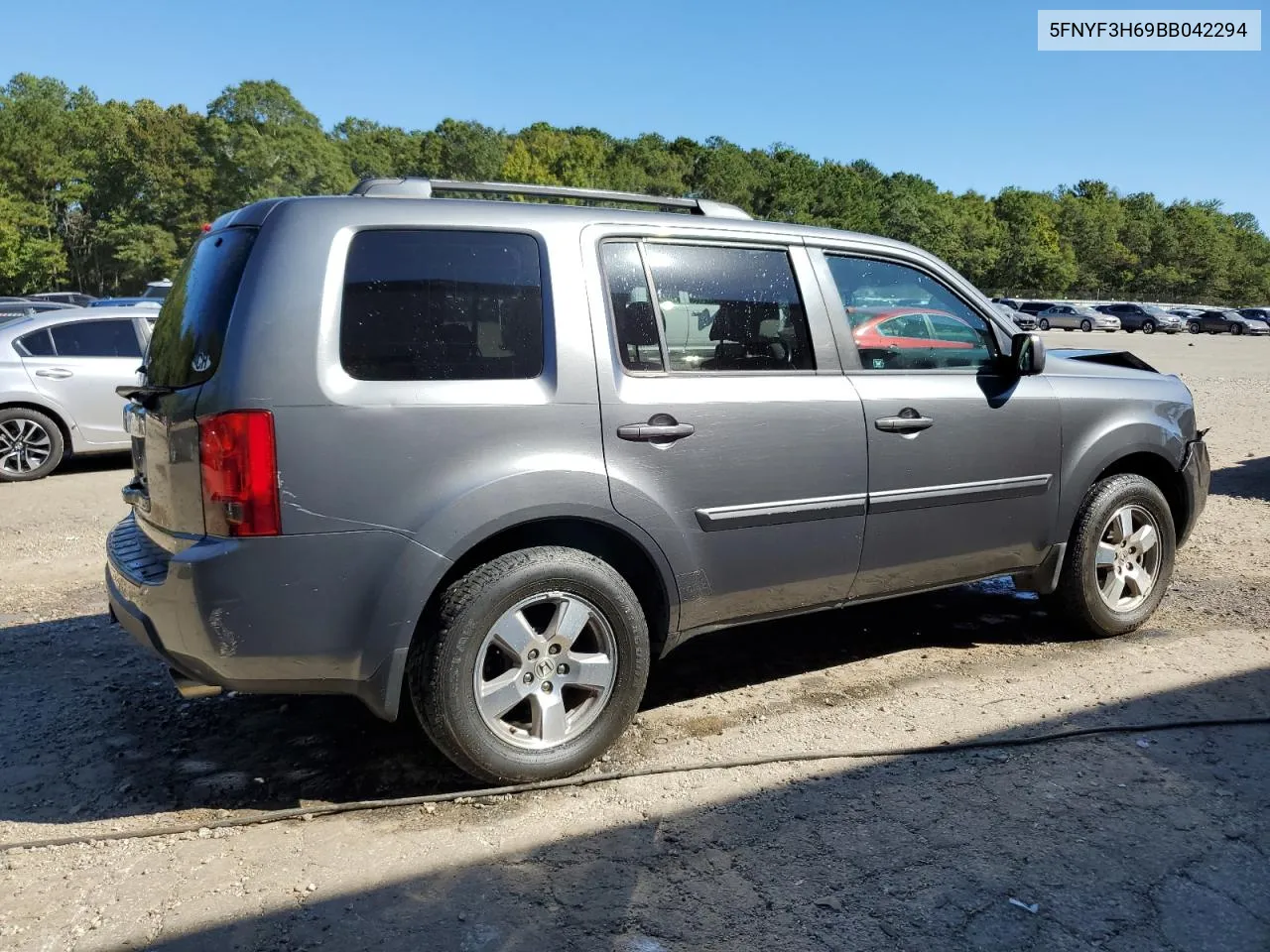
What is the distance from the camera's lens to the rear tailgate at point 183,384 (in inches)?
119

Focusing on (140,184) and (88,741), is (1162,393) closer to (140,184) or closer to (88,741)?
(88,741)

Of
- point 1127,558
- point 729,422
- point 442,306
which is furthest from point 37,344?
point 1127,558

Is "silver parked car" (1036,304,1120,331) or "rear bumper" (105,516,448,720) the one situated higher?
"silver parked car" (1036,304,1120,331)

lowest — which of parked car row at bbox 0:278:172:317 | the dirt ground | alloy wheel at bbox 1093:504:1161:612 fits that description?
the dirt ground

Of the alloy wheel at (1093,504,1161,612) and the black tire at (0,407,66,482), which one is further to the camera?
the black tire at (0,407,66,482)

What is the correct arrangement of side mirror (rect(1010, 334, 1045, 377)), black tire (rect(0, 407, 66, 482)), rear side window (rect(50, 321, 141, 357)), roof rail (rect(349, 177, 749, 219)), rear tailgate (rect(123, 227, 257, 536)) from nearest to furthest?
rear tailgate (rect(123, 227, 257, 536))
roof rail (rect(349, 177, 749, 219))
side mirror (rect(1010, 334, 1045, 377))
black tire (rect(0, 407, 66, 482))
rear side window (rect(50, 321, 141, 357))

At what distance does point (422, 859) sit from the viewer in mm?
2992

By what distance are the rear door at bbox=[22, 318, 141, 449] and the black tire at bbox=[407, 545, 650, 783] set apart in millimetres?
7736

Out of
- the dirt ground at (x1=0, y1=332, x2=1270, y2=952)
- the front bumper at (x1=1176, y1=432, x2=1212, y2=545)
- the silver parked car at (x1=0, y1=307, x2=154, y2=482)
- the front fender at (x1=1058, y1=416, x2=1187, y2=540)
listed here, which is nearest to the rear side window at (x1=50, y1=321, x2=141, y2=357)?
the silver parked car at (x1=0, y1=307, x2=154, y2=482)

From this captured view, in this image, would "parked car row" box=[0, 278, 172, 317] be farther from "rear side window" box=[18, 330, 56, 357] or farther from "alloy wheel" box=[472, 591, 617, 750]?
"alloy wheel" box=[472, 591, 617, 750]

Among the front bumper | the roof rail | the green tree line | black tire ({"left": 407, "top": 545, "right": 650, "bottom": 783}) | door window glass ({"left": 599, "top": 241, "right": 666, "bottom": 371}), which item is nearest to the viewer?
black tire ({"left": 407, "top": 545, "right": 650, "bottom": 783})

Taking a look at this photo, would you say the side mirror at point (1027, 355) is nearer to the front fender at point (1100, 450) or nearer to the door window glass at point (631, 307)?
the front fender at point (1100, 450)

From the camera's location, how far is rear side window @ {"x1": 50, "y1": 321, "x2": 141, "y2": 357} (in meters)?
9.84

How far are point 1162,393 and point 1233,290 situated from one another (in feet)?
377
